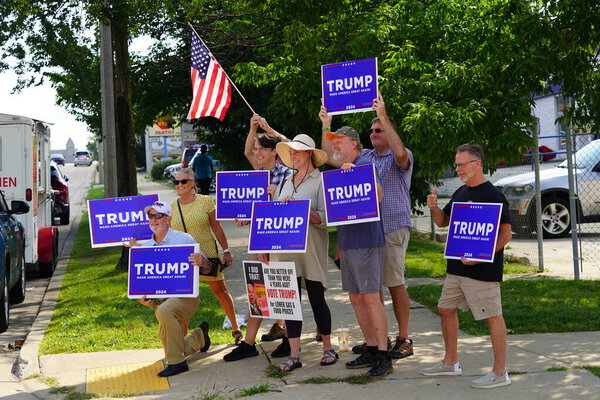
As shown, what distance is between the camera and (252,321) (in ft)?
25.2

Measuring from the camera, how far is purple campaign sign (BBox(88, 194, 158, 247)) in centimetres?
800

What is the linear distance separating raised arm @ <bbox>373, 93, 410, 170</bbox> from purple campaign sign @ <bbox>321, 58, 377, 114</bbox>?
455 mm

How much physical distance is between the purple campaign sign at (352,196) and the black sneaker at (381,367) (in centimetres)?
110

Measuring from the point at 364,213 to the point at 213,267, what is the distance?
1.85 metres

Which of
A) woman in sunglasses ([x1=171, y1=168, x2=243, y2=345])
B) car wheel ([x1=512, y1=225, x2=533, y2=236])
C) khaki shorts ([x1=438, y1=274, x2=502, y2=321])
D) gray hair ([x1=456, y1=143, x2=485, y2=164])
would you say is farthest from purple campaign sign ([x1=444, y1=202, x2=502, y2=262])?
car wheel ([x1=512, y1=225, x2=533, y2=236])

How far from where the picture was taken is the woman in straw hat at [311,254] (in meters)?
7.19

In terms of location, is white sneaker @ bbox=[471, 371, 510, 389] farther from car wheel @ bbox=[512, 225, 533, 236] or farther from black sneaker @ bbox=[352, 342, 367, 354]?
car wheel @ bbox=[512, 225, 533, 236]

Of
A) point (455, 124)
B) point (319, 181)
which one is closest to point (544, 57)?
point (455, 124)

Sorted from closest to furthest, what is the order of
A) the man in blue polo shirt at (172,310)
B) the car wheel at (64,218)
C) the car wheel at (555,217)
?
the man in blue polo shirt at (172,310) < the car wheel at (555,217) < the car wheel at (64,218)

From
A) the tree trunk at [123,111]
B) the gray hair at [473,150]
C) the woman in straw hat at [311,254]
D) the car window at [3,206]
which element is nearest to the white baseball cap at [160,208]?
the woman in straw hat at [311,254]

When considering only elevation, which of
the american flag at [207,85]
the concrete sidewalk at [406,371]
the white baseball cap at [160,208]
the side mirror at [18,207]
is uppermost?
the american flag at [207,85]

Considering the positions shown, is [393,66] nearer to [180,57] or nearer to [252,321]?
[252,321]

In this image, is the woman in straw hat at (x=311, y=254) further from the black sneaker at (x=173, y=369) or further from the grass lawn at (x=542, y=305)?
the grass lawn at (x=542, y=305)

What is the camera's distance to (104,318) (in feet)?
33.4
